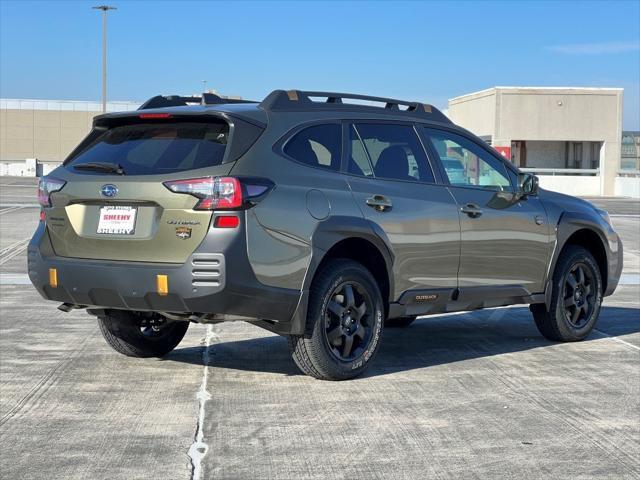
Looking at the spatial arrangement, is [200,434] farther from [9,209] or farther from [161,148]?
[9,209]

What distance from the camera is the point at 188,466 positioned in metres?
4.93

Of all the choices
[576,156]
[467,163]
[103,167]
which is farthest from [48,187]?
[576,156]

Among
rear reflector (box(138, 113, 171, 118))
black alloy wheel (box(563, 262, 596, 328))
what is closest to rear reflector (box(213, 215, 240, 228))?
rear reflector (box(138, 113, 171, 118))

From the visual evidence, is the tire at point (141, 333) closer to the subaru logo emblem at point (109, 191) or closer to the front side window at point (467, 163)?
the subaru logo emblem at point (109, 191)

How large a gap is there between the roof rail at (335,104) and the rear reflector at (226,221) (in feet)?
3.25

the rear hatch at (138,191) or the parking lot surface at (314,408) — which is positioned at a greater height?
the rear hatch at (138,191)

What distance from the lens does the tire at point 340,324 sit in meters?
6.68

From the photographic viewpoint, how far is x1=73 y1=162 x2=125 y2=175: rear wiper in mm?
6531

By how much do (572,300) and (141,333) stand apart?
3565mm

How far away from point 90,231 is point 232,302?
1.06 meters

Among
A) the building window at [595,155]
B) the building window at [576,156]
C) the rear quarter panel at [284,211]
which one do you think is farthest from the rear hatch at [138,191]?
the building window at [576,156]

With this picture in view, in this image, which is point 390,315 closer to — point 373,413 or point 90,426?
point 373,413

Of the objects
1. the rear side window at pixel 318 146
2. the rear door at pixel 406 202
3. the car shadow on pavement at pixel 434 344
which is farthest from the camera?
the car shadow on pavement at pixel 434 344

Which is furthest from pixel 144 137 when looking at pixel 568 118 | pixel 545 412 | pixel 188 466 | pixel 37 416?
pixel 568 118
